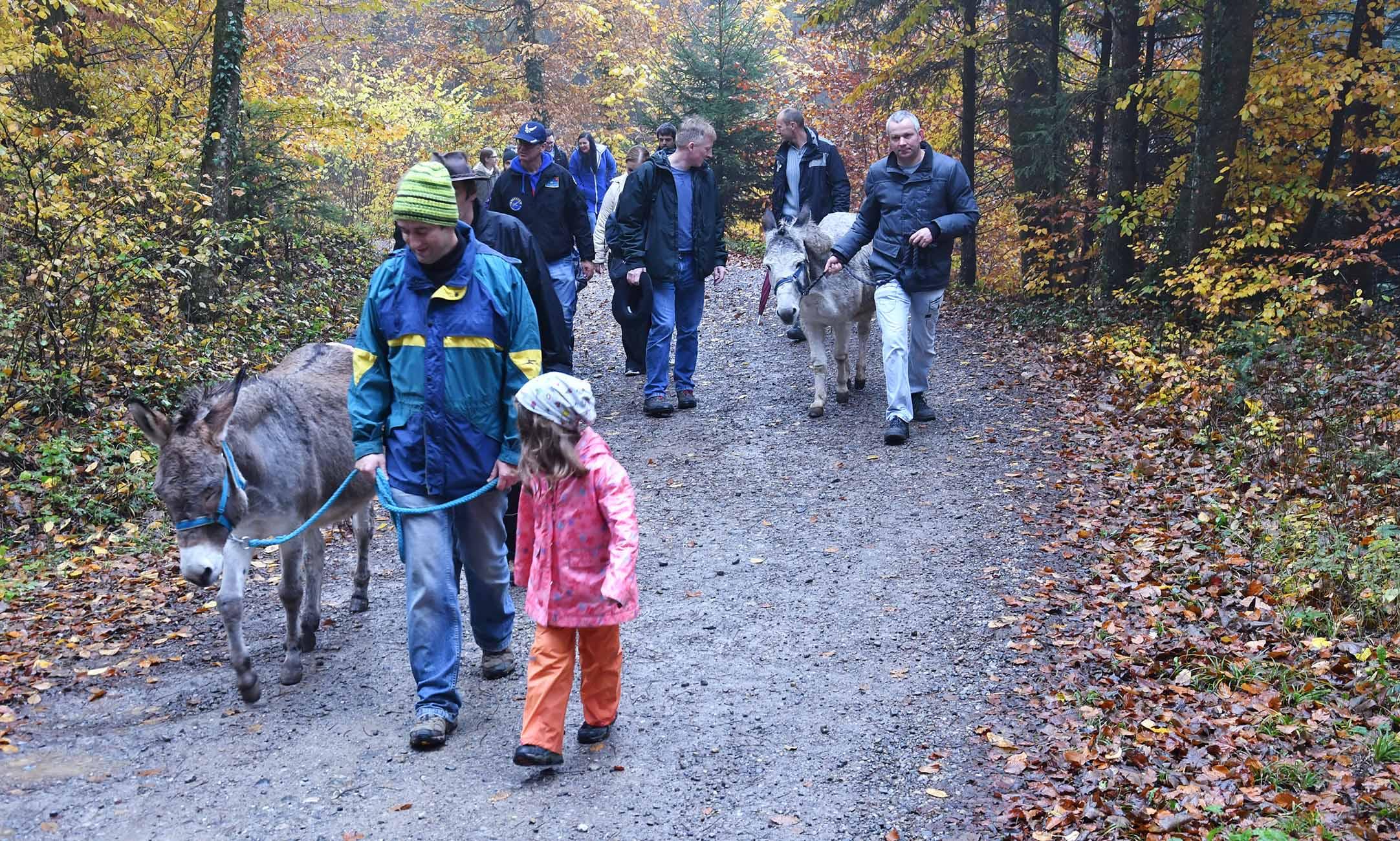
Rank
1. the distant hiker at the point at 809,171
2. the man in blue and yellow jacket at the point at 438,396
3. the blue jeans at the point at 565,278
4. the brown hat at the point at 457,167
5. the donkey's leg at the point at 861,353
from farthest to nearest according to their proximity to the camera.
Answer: the distant hiker at the point at 809,171 → the donkey's leg at the point at 861,353 → the blue jeans at the point at 565,278 → the brown hat at the point at 457,167 → the man in blue and yellow jacket at the point at 438,396

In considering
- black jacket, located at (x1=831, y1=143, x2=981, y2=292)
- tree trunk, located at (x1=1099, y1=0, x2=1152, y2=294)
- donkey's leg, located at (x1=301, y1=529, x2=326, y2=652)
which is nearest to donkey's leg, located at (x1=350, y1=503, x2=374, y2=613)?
donkey's leg, located at (x1=301, y1=529, x2=326, y2=652)

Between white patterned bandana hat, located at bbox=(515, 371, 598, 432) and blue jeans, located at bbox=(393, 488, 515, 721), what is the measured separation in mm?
747

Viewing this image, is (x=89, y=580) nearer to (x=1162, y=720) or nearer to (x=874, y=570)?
(x=874, y=570)

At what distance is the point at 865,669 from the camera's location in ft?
18.2

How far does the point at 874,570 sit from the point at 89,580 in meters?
5.37

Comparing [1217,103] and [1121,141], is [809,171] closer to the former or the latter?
[1217,103]

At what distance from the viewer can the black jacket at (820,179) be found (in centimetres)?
1175

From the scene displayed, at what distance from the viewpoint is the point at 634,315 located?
11055 mm

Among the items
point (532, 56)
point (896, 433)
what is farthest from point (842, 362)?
point (532, 56)

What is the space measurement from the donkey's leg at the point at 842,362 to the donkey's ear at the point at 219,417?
6480 mm

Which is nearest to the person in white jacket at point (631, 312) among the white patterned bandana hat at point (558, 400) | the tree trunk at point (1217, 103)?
the white patterned bandana hat at point (558, 400)

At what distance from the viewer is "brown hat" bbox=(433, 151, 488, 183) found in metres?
6.43

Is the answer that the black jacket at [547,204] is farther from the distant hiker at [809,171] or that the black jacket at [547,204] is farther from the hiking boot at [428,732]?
the hiking boot at [428,732]

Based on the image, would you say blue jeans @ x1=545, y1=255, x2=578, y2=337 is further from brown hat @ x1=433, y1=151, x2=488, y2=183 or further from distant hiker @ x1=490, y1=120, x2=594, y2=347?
brown hat @ x1=433, y1=151, x2=488, y2=183
